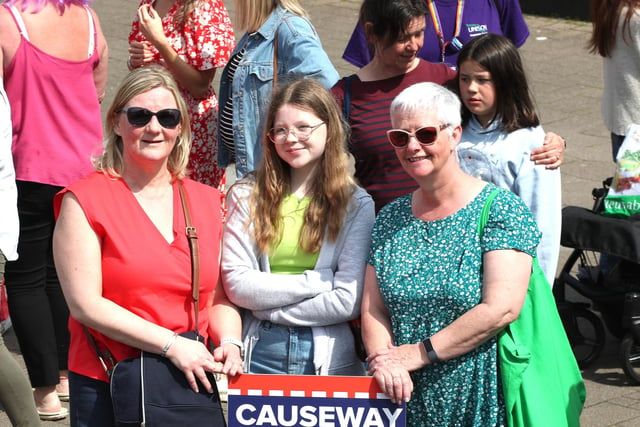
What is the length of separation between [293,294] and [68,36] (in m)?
2.06

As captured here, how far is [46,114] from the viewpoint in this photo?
482cm

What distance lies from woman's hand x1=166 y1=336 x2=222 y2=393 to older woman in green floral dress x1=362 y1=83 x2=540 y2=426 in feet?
1.64

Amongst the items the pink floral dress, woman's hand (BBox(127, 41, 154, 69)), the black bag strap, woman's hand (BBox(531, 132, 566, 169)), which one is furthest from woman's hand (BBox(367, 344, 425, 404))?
woman's hand (BBox(127, 41, 154, 69))

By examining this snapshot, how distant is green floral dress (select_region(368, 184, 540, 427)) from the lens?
3213 millimetres

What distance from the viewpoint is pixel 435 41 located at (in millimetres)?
5102

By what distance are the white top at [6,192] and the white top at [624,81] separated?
3.53m

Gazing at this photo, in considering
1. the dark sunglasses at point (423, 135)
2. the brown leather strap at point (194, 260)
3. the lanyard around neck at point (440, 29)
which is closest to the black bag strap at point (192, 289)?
the brown leather strap at point (194, 260)

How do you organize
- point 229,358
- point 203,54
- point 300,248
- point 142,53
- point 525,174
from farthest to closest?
point 142,53 → point 203,54 → point 525,174 → point 300,248 → point 229,358

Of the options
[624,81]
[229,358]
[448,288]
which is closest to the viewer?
[448,288]

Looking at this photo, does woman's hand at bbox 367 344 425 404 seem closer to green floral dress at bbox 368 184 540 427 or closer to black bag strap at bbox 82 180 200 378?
green floral dress at bbox 368 184 540 427

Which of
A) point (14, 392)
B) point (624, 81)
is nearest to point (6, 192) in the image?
point (14, 392)

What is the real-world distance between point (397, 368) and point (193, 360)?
0.63 meters

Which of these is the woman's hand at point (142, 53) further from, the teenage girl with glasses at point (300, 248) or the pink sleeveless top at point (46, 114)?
the teenage girl with glasses at point (300, 248)

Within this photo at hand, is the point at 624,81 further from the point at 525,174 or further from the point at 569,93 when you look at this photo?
the point at 569,93
